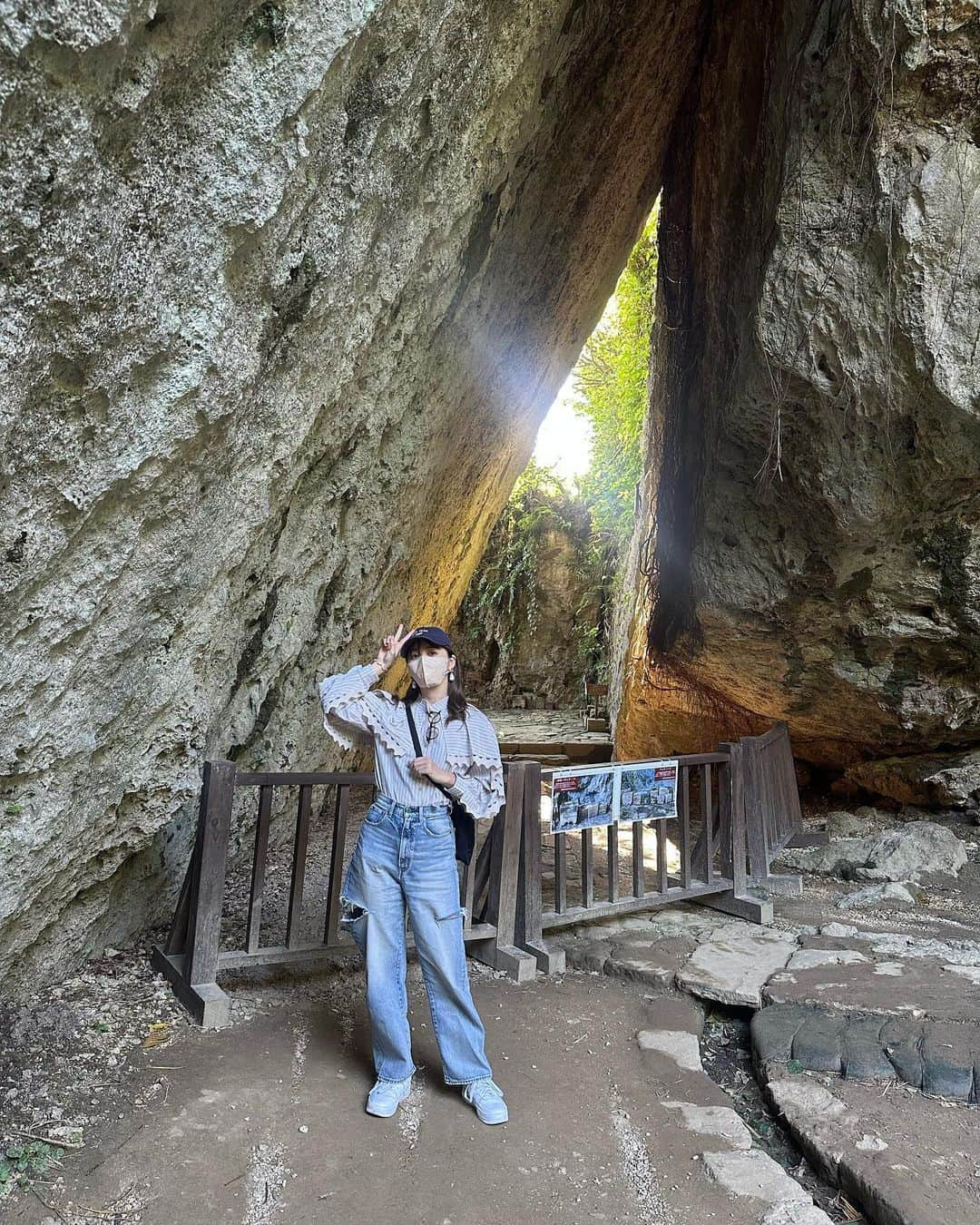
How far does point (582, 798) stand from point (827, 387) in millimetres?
2985

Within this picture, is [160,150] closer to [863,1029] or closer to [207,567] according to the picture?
[207,567]

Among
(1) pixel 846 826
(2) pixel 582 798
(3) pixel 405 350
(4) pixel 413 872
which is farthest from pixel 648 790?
(1) pixel 846 826

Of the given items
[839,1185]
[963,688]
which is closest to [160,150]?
[839,1185]

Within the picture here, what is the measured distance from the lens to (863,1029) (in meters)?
3.39

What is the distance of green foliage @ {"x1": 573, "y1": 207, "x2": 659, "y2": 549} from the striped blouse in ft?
27.9

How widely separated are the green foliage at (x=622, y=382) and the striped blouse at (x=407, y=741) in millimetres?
8510

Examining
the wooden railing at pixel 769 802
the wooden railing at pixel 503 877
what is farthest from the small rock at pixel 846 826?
the wooden railing at pixel 503 877

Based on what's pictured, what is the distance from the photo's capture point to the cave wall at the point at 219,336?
2098mm

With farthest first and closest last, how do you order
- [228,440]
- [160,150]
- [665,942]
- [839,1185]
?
1. [665,942]
2. [228,440]
3. [839,1185]
4. [160,150]

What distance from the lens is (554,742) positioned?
12820mm

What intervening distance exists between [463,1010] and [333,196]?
2.95m

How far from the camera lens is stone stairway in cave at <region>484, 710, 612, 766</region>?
1243 cm

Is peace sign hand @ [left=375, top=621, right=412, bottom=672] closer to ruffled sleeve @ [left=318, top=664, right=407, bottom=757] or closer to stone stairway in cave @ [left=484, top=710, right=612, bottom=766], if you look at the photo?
ruffled sleeve @ [left=318, top=664, right=407, bottom=757]

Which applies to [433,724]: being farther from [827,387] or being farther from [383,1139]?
[827,387]
